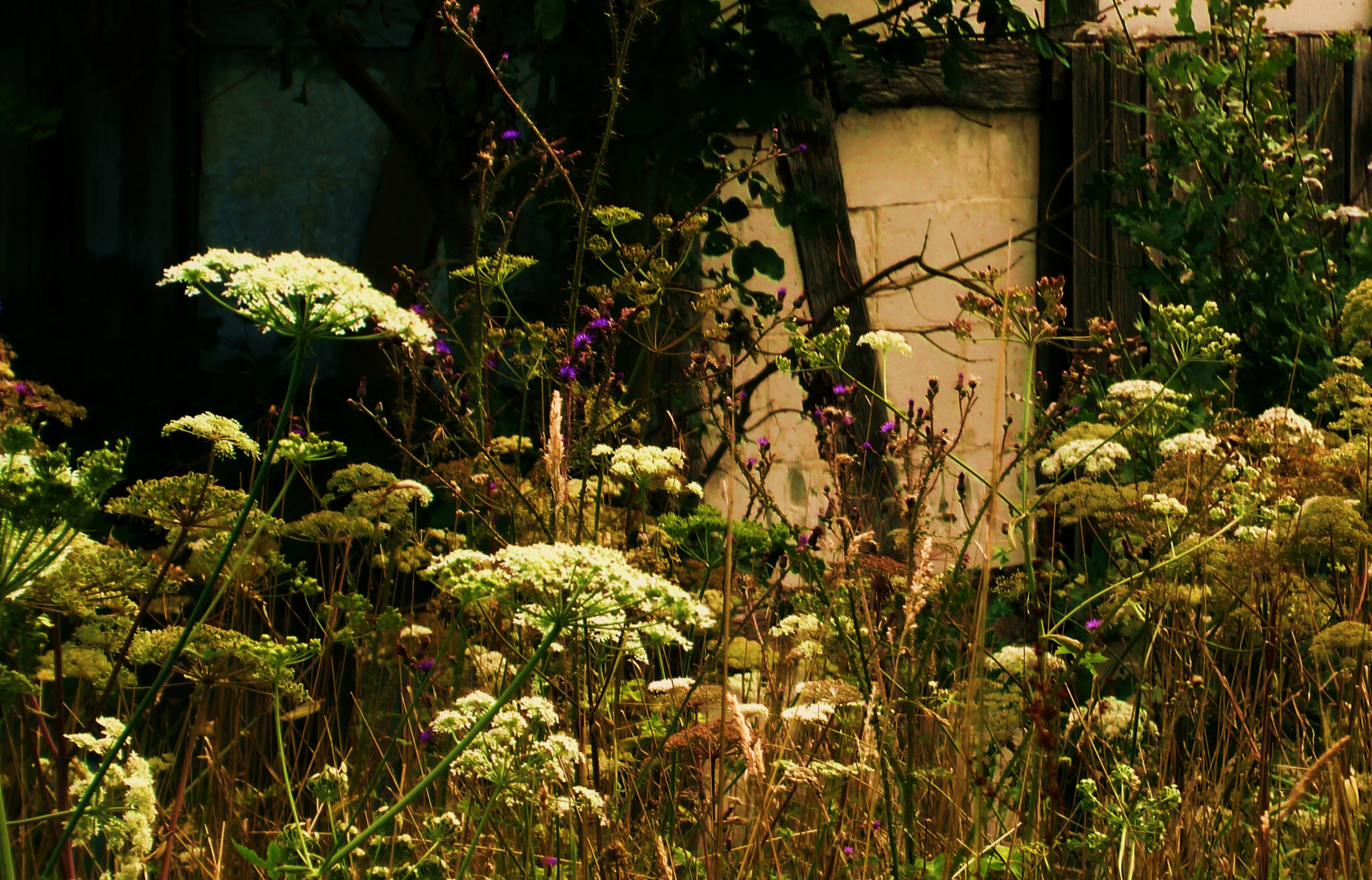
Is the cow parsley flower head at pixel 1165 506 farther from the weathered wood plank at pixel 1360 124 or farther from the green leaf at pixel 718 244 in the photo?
the weathered wood plank at pixel 1360 124

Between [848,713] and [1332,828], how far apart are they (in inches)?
28.4

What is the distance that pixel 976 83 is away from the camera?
446 centimetres

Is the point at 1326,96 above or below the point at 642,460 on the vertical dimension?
above

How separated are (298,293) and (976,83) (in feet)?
12.6

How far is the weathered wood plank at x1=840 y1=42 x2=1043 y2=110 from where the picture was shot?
4.41m

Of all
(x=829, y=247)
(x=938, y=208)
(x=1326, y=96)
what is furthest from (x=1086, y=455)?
(x=1326, y=96)

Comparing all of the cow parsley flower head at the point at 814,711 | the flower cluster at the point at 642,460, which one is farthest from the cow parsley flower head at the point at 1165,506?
the flower cluster at the point at 642,460

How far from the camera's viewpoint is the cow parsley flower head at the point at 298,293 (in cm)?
111

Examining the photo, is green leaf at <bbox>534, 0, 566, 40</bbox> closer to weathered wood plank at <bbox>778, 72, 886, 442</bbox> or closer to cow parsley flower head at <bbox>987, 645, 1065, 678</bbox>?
weathered wood plank at <bbox>778, 72, 886, 442</bbox>

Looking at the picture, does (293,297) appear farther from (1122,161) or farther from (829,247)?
(1122,161)

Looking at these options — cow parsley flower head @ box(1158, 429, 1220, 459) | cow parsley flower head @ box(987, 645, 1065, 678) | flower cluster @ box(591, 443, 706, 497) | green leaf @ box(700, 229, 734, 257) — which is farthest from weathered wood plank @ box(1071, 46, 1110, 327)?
flower cluster @ box(591, 443, 706, 497)

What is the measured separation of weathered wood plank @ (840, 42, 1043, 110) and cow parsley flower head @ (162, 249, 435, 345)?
357 centimetres

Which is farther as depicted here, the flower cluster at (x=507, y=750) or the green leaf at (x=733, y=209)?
the green leaf at (x=733, y=209)

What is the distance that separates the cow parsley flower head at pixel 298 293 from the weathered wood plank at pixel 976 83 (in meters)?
3.57
